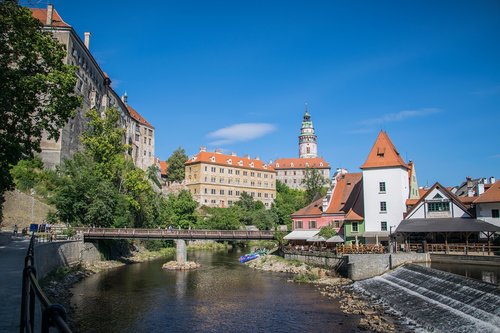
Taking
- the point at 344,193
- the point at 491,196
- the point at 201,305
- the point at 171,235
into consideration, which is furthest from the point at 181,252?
the point at 491,196

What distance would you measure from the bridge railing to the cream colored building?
1930 inches

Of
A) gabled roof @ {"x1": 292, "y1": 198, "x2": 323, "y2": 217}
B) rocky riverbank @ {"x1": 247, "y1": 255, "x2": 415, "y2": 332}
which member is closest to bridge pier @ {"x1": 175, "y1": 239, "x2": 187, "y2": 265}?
rocky riverbank @ {"x1": 247, "y1": 255, "x2": 415, "y2": 332}

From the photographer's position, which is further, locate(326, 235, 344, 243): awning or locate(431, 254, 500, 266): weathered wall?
locate(326, 235, 344, 243): awning

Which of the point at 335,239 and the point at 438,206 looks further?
the point at 335,239

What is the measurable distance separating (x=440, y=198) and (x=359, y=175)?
16377 mm

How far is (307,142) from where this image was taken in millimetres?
173750

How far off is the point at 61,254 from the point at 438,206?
35415 millimetres

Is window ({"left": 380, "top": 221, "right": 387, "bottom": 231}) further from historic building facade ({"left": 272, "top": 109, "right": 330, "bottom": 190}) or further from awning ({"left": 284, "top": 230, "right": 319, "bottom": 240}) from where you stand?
historic building facade ({"left": 272, "top": 109, "right": 330, "bottom": 190})

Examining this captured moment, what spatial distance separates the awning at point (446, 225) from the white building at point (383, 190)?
3524 millimetres

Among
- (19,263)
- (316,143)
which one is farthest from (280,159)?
(19,263)

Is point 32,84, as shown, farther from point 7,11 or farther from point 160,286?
point 160,286

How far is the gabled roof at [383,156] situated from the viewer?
4348 cm

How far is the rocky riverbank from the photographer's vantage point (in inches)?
837

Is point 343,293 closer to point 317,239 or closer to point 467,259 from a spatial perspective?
point 467,259
